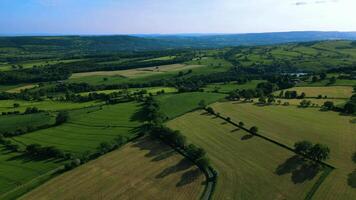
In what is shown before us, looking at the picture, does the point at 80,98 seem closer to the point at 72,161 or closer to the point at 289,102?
the point at 72,161

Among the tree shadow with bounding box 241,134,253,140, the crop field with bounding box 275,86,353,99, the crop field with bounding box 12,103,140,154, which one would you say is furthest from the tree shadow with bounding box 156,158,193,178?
the crop field with bounding box 275,86,353,99

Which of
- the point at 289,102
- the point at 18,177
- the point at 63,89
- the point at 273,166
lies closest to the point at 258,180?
the point at 273,166

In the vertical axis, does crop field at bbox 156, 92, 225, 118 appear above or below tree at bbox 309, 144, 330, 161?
below

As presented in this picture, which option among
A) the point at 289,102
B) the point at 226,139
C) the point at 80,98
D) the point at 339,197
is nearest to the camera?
the point at 339,197

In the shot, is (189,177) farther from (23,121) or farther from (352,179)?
(23,121)

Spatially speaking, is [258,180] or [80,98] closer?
[258,180]

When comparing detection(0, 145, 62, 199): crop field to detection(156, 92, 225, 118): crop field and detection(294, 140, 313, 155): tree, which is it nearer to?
detection(156, 92, 225, 118): crop field
